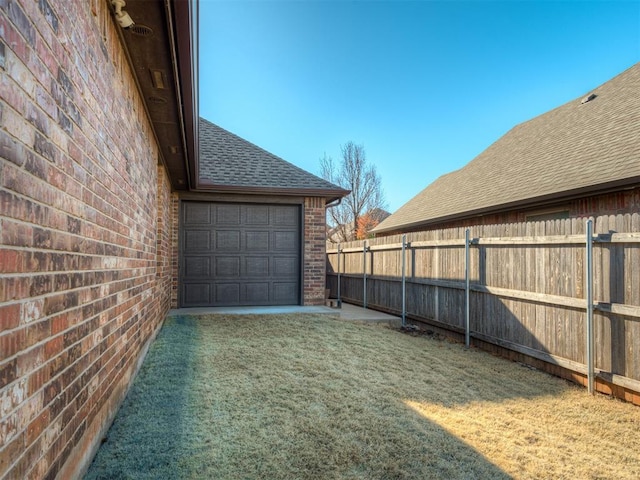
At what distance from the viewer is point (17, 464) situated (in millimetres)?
1298

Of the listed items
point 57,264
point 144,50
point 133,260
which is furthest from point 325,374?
point 144,50

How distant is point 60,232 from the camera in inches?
66.9

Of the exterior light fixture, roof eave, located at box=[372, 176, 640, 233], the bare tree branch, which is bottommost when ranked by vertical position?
roof eave, located at box=[372, 176, 640, 233]

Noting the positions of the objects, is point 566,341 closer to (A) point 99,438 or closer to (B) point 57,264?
(A) point 99,438

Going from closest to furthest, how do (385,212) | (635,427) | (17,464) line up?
1. (17,464)
2. (635,427)
3. (385,212)

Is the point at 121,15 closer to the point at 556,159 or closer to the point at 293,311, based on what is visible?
the point at 293,311

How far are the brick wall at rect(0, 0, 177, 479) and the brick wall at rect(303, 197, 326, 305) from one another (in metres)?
5.74

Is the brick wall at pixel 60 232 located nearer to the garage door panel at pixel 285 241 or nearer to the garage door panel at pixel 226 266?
the garage door panel at pixel 226 266

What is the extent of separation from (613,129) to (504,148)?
4.47 metres

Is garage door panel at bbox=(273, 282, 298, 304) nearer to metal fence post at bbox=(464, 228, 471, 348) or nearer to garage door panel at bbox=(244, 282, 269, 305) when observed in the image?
garage door panel at bbox=(244, 282, 269, 305)

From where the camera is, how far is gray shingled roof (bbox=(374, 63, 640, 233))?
701cm

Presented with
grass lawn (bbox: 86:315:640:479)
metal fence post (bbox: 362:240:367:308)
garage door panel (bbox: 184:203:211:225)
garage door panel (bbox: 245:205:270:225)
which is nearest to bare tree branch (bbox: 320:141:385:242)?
metal fence post (bbox: 362:240:367:308)

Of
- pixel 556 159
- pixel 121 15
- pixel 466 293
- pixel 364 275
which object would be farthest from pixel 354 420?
pixel 556 159

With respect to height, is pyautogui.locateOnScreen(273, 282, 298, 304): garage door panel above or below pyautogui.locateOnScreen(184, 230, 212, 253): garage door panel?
below
